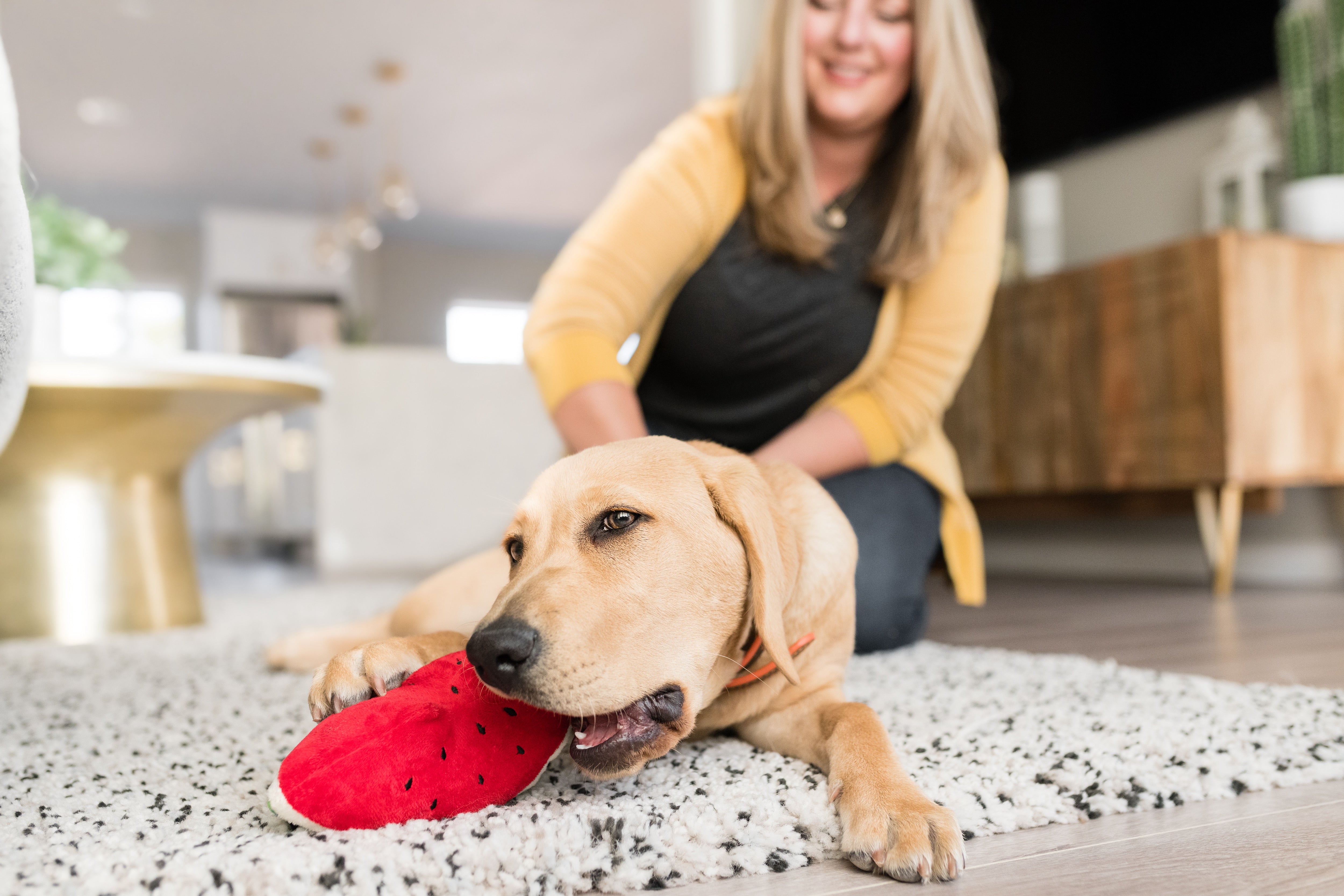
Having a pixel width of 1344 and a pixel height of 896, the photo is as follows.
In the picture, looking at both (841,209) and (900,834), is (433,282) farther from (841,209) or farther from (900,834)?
(900,834)

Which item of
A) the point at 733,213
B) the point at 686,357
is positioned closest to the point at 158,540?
the point at 686,357

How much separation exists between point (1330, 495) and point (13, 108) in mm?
3546

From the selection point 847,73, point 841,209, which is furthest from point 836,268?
point 847,73

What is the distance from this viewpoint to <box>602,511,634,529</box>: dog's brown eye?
3.08 ft

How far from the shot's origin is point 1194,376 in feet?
9.43

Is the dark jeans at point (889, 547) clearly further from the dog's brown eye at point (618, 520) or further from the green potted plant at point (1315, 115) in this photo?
the green potted plant at point (1315, 115)

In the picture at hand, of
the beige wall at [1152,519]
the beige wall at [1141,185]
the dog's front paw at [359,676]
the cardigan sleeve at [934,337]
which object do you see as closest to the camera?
the dog's front paw at [359,676]

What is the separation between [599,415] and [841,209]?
29.9 inches

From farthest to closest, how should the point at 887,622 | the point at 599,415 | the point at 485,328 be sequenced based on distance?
1. the point at 485,328
2. the point at 887,622
3. the point at 599,415

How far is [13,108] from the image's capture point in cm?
85

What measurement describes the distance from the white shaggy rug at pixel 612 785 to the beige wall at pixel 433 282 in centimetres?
Answer: 1017

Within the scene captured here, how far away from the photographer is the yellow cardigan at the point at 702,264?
71.0 inches

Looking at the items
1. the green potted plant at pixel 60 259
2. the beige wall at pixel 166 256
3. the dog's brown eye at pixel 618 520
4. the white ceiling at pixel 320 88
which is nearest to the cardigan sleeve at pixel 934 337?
the dog's brown eye at pixel 618 520

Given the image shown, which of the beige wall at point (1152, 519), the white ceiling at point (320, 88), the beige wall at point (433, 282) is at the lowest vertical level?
the beige wall at point (1152, 519)
